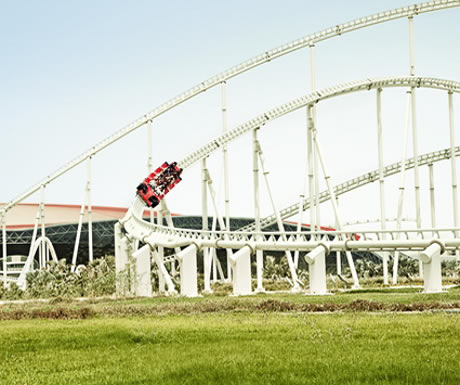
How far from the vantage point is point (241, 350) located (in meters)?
15.8

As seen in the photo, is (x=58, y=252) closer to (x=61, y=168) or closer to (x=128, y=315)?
(x=61, y=168)

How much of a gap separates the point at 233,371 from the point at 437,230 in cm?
3062

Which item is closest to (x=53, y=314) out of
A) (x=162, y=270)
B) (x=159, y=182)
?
(x=162, y=270)

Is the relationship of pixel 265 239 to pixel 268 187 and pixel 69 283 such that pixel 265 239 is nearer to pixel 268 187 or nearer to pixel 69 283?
pixel 268 187

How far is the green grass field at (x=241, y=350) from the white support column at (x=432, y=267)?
15080mm

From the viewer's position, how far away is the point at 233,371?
13039mm

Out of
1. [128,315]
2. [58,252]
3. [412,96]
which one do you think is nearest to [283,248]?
[412,96]

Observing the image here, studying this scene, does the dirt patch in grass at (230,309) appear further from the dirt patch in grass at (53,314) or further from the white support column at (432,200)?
the white support column at (432,200)

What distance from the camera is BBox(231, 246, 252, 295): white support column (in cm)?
4478

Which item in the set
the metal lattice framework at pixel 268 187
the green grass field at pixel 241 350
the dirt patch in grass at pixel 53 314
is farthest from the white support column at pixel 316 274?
the green grass field at pixel 241 350

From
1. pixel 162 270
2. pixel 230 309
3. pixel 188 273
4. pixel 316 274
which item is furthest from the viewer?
pixel 162 270

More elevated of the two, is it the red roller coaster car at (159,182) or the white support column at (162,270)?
the red roller coaster car at (159,182)

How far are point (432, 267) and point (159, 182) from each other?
20.9 metres

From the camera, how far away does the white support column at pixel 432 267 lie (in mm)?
39344
